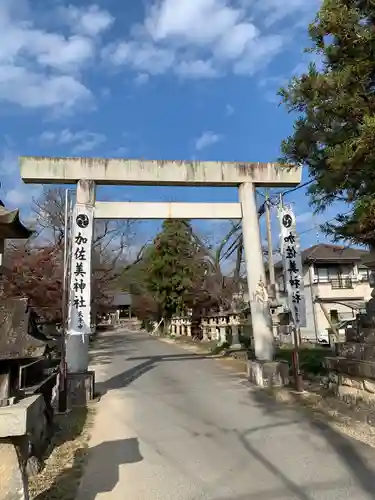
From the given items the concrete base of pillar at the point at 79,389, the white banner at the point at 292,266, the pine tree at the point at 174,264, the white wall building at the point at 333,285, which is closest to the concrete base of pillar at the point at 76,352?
the concrete base of pillar at the point at 79,389

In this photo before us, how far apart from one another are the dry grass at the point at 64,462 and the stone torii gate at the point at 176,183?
92.3 inches

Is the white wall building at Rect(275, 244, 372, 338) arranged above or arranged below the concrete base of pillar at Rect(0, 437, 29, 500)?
above

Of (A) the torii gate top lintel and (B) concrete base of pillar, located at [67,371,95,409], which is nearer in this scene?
(B) concrete base of pillar, located at [67,371,95,409]

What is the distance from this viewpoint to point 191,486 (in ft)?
15.6

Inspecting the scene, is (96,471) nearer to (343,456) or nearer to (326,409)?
(343,456)

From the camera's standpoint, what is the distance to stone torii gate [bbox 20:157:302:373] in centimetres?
1040

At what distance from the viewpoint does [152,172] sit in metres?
11.1

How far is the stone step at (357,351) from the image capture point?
665 cm

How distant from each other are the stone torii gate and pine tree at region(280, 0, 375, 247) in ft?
13.7

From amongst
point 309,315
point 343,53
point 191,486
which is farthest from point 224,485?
point 309,315

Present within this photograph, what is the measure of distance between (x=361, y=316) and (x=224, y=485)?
13.4 ft

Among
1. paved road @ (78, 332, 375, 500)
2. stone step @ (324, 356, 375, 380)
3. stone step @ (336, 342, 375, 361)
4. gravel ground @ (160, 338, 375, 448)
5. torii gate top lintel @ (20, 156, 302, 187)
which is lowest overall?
paved road @ (78, 332, 375, 500)

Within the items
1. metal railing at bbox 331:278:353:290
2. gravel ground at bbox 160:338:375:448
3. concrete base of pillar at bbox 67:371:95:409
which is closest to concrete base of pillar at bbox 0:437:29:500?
gravel ground at bbox 160:338:375:448

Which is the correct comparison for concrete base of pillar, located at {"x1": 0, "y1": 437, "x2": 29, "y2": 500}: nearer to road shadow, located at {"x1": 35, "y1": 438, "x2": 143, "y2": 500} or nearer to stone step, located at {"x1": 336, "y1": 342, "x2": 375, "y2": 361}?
road shadow, located at {"x1": 35, "y1": 438, "x2": 143, "y2": 500}
